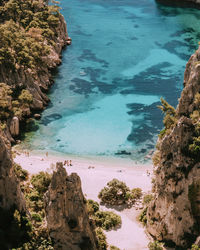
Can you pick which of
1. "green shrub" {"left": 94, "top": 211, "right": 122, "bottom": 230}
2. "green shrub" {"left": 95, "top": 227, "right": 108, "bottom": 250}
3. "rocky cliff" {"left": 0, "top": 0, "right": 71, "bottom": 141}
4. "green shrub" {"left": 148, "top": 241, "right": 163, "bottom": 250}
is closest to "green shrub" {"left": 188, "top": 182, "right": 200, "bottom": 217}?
"green shrub" {"left": 148, "top": 241, "right": 163, "bottom": 250}

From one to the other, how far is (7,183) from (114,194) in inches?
966

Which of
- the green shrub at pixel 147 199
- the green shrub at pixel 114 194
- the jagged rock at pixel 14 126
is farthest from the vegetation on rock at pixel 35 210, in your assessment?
the jagged rock at pixel 14 126

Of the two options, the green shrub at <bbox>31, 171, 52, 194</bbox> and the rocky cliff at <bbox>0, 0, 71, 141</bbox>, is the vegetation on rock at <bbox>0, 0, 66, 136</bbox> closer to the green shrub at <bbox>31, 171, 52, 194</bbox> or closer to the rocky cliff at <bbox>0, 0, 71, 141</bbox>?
the rocky cliff at <bbox>0, 0, 71, 141</bbox>

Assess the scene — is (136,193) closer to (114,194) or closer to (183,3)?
(114,194)

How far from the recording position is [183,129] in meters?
45.0

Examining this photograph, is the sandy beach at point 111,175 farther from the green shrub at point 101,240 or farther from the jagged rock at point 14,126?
the jagged rock at point 14,126

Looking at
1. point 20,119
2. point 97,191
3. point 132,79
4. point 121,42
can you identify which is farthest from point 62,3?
point 97,191

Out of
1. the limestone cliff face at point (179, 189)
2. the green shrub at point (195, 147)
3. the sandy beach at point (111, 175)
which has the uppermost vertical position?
the green shrub at point (195, 147)

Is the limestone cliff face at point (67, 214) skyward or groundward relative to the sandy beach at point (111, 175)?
skyward

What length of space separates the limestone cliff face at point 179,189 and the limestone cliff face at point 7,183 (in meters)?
18.6

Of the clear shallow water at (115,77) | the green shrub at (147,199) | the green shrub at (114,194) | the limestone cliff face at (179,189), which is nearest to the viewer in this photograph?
the limestone cliff face at (179,189)

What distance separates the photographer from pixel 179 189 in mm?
45656

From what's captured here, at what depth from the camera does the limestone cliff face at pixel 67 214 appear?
127 ft

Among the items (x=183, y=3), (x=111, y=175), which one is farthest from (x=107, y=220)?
(x=183, y=3)
